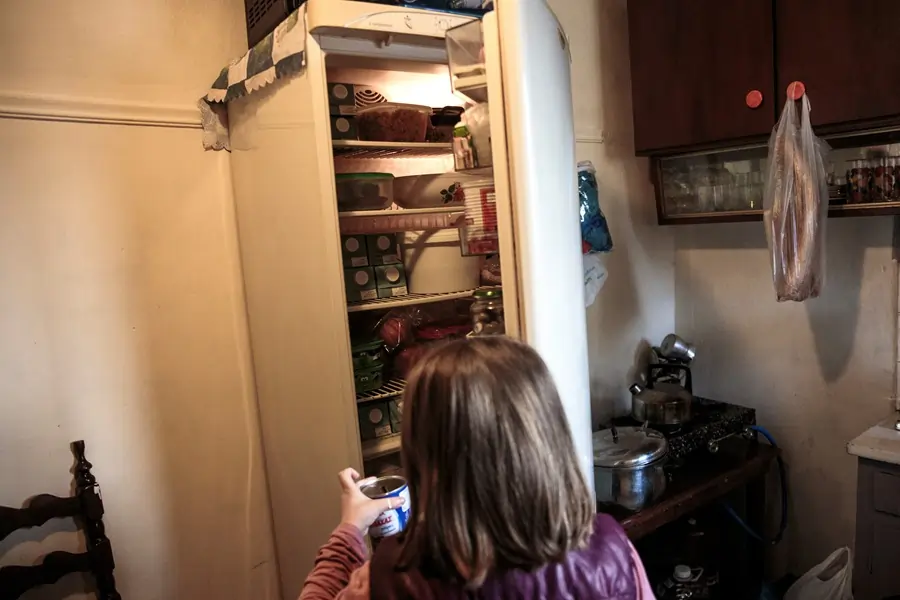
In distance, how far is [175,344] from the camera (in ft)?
5.48

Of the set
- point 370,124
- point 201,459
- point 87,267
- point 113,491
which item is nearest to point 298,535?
point 201,459

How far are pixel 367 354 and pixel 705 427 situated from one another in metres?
1.08

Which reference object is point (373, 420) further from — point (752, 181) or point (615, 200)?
point (752, 181)

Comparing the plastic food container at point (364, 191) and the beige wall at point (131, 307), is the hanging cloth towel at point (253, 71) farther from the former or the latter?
the plastic food container at point (364, 191)

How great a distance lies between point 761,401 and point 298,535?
5.23 ft

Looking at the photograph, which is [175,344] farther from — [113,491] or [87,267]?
[113,491]

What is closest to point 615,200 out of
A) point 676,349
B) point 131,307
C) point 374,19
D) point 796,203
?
point 676,349

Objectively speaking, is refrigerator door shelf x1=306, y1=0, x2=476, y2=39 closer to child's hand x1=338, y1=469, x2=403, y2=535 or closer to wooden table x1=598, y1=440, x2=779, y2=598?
child's hand x1=338, y1=469, x2=403, y2=535

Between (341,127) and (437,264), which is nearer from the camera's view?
(341,127)

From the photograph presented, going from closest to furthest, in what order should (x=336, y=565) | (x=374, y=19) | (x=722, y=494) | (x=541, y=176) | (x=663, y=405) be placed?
(x=336, y=565) < (x=541, y=176) < (x=374, y=19) < (x=722, y=494) < (x=663, y=405)

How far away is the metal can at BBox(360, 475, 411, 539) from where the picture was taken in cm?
102

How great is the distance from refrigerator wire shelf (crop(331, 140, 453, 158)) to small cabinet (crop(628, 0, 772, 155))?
715 millimetres

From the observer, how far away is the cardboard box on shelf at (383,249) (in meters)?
1.61

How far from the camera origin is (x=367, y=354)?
1.58 meters
